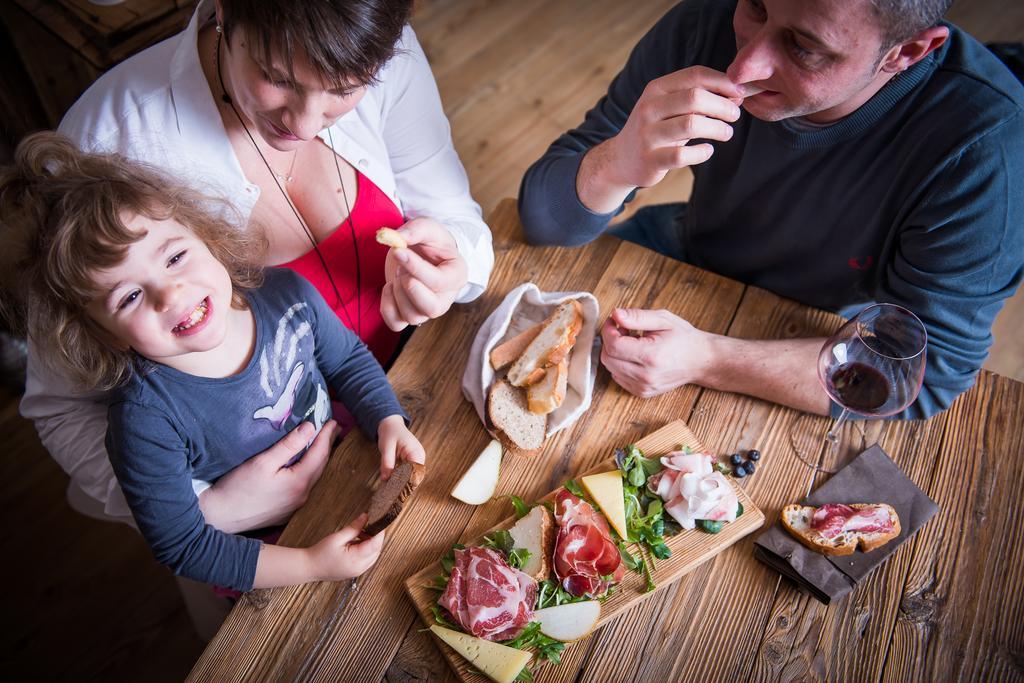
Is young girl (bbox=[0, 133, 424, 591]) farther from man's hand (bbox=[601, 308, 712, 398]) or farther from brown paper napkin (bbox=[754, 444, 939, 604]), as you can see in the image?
brown paper napkin (bbox=[754, 444, 939, 604])

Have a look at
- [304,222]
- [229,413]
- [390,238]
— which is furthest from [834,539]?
[304,222]

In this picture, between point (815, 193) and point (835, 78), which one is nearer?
point (835, 78)

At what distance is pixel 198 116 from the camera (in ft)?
4.27

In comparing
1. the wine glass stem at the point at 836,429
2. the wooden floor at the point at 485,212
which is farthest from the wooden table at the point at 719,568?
the wooden floor at the point at 485,212

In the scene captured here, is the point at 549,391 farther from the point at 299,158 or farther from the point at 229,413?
the point at 299,158

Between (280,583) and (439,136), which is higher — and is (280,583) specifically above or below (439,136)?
below

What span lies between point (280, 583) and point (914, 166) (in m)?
1.30

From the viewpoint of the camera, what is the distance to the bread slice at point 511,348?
131 cm

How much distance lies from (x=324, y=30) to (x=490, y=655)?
910mm

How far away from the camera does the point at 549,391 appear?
1.27m

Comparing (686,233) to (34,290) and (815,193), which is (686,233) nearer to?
(815,193)

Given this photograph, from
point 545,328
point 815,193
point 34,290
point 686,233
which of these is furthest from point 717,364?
point 34,290

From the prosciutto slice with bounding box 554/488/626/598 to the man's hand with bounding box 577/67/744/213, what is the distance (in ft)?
2.03

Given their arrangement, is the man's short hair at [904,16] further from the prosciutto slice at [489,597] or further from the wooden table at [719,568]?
the prosciutto slice at [489,597]
